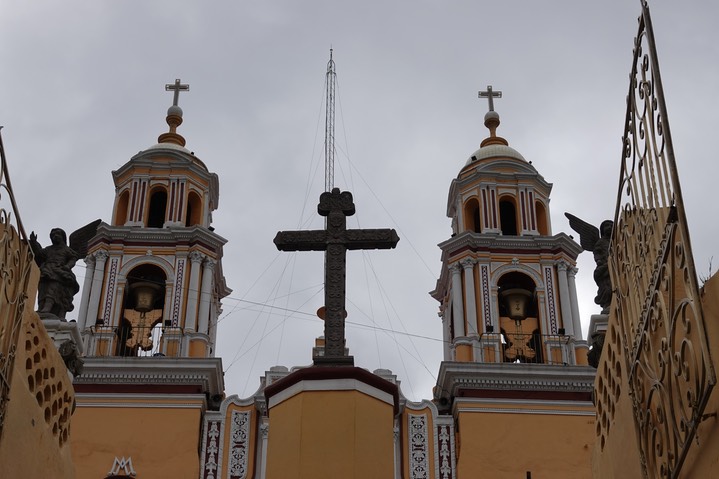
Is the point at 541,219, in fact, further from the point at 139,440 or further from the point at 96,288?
the point at 139,440

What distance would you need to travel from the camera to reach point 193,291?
16.8m

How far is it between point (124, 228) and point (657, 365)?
13.1 metres

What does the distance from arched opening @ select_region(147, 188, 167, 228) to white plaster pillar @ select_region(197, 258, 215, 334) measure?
154cm

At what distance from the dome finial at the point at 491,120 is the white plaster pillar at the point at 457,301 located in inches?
128

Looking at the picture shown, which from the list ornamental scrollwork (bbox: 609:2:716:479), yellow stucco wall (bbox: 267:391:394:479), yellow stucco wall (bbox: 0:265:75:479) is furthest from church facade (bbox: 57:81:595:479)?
ornamental scrollwork (bbox: 609:2:716:479)

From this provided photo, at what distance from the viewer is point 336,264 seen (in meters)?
9.27

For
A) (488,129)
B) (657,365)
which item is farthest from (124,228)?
(657,365)

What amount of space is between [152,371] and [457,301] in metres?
4.45

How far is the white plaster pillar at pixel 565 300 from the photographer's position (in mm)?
16406

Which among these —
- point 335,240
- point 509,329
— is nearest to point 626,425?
point 335,240

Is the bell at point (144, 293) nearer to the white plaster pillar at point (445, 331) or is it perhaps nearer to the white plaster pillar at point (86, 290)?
the white plaster pillar at point (86, 290)

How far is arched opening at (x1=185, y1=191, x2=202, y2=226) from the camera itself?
18281 mm

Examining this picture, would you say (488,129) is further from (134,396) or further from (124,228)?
(134,396)

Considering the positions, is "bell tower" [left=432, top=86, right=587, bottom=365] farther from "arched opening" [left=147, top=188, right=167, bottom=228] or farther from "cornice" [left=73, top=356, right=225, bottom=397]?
"arched opening" [left=147, top=188, right=167, bottom=228]
